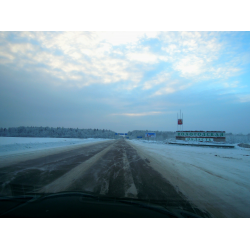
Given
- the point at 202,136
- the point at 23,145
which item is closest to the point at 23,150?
the point at 23,145

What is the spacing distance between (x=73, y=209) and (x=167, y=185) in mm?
3656

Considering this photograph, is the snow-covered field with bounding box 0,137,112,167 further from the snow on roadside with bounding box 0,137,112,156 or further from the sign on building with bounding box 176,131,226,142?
the sign on building with bounding box 176,131,226,142

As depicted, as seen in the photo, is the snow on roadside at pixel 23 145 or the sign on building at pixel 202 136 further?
the sign on building at pixel 202 136

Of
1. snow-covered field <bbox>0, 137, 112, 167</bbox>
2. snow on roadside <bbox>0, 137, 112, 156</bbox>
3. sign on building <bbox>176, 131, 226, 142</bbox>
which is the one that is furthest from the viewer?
sign on building <bbox>176, 131, 226, 142</bbox>

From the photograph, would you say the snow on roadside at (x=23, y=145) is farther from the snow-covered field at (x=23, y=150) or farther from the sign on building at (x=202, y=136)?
the sign on building at (x=202, y=136)

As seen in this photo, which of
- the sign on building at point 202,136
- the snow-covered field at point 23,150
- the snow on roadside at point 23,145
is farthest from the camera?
the sign on building at point 202,136

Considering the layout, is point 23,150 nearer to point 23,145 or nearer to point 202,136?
point 23,145

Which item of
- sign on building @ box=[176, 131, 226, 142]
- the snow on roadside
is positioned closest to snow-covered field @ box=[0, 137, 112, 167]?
the snow on roadside

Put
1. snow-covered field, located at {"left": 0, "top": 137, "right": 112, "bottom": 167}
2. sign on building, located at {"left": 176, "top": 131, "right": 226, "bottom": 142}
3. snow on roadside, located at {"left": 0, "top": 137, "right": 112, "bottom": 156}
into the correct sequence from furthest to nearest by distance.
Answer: sign on building, located at {"left": 176, "top": 131, "right": 226, "bottom": 142}, snow on roadside, located at {"left": 0, "top": 137, "right": 112, "bottom": 156}, snow-covered field, located at {"left": 0, "top": 137, "right": 112, "bottom": 167}

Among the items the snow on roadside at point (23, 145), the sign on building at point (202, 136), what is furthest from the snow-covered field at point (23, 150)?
the sign on building at point (202, 136)

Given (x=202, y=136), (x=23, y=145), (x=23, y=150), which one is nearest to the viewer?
(x=23, y=150)
